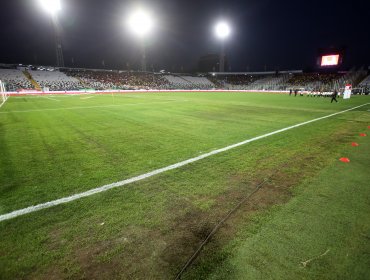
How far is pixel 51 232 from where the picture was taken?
2.71 metres

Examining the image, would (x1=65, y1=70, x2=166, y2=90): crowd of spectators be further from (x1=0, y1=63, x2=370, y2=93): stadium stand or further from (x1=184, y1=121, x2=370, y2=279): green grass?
(x1=184, y1=121, x2=370, y2=279): green grass

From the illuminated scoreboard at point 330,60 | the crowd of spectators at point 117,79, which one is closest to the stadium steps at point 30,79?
the crowd of spectators at point 117,79

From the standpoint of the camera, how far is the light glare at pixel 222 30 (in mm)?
55675

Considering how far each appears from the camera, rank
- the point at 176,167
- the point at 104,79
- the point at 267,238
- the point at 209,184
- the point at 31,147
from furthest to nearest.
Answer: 1. the point at 104,79
2. the point at 31,147
3. the point at 176,167
4. the point at 209,184
5. the point at 267,238

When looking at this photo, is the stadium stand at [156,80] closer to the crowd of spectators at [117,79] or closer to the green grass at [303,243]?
the crowd of spectators at [117,79]

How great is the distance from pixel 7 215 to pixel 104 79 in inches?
2726

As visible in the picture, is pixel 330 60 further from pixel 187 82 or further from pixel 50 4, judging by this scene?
pixel 50 4

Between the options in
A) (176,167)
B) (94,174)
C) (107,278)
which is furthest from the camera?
(176,167)

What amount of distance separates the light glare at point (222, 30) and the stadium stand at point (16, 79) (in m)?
45.3

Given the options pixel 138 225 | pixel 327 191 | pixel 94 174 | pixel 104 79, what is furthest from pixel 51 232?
pixel 104 79

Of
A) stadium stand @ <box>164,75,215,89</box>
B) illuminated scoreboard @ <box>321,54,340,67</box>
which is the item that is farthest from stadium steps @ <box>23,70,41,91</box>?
illuminated scoreboard @ <box>321,54,340,67</box>

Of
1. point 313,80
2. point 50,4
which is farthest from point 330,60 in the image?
point 50,4

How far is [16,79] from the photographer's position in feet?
159

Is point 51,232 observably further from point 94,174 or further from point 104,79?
point 104,79
